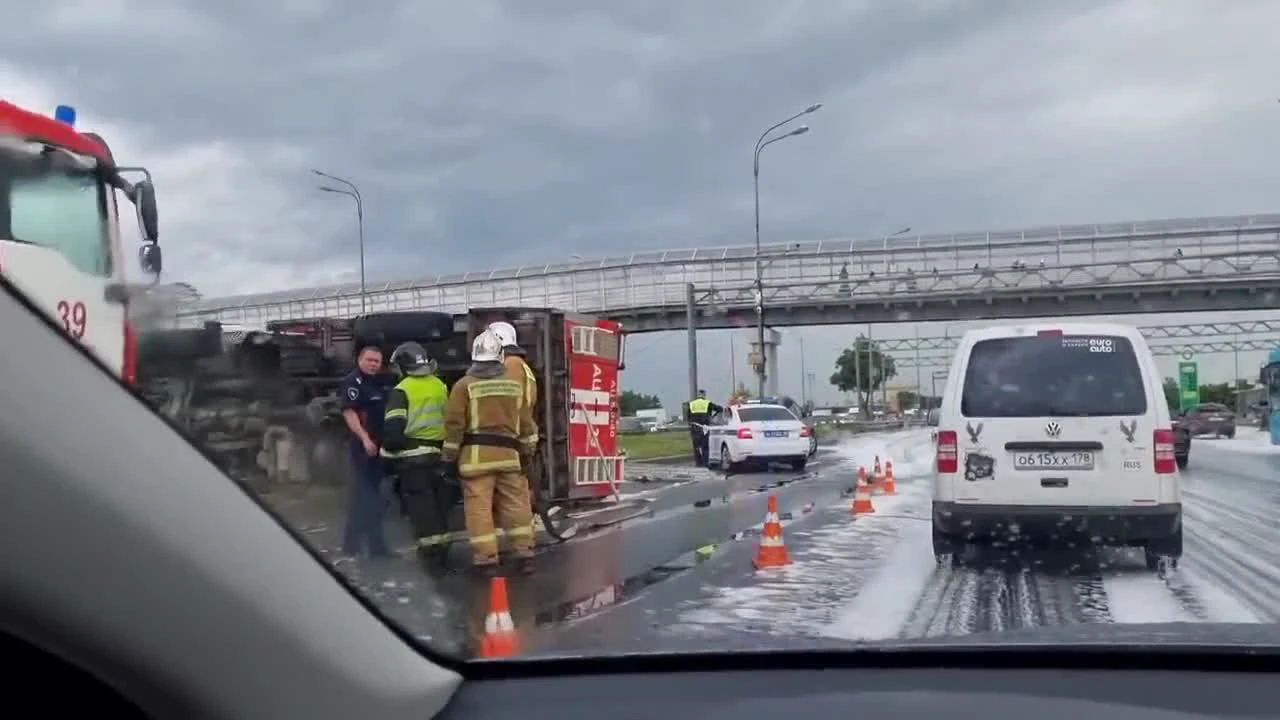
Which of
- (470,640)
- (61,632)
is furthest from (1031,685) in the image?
(61,632)

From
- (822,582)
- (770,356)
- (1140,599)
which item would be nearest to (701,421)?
(770,356)

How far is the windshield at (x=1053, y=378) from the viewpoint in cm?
931

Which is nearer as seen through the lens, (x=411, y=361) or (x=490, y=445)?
(x=490, y=445)

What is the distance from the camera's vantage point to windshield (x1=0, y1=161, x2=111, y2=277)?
2.50 m

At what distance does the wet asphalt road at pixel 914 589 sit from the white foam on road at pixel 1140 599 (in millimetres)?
13

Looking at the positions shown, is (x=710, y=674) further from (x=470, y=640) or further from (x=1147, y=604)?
(x=1147, y=604)

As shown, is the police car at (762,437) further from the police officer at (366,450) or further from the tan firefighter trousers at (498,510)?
the police officer at (366,450)

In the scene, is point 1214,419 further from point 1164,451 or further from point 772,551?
point 772,551

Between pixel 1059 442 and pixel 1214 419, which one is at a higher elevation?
pixel 1059 442

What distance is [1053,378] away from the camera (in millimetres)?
9445

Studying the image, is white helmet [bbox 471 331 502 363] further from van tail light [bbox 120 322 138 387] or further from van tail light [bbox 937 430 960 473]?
van tail light [bbox 120 322 138 387]

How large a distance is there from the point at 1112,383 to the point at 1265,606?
242 cm

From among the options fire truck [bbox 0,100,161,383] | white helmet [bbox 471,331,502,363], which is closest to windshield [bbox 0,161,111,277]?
fire truck [bbox 0,100,161,383]

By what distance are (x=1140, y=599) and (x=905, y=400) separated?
62858 mm
